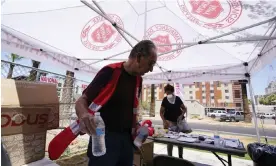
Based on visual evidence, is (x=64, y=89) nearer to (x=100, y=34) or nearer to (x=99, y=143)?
(x=100, y=34)

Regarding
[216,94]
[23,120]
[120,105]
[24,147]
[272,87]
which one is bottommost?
[24,147]

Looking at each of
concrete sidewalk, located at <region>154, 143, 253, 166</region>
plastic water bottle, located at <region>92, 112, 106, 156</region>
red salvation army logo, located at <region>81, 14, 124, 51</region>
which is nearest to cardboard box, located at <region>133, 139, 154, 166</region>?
concrete sidewalk, located at <region>154, 143, 253, 166</region>

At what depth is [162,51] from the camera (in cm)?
455

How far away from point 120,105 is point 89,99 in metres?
0.24

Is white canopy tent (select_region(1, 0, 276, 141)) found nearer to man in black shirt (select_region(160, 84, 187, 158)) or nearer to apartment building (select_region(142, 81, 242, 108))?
man in black shirt (select_region(160, 84, 187, 158))

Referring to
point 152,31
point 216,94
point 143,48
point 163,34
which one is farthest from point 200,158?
point 216,94

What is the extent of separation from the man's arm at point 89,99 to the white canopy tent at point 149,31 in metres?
1.89

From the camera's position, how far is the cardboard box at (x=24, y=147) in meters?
1.44

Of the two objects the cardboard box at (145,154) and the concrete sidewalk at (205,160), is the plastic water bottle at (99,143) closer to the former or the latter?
the cardboard box at (145,154)

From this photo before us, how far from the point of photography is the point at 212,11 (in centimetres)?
297

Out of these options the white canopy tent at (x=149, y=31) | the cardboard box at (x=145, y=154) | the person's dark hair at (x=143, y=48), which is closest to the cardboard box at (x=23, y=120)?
the person's dark hair at (x=143, y=48)

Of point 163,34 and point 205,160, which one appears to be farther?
point 205,160

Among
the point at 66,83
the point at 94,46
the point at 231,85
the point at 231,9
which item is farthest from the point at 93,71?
the point at 231,85

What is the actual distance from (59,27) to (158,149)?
165 inches
